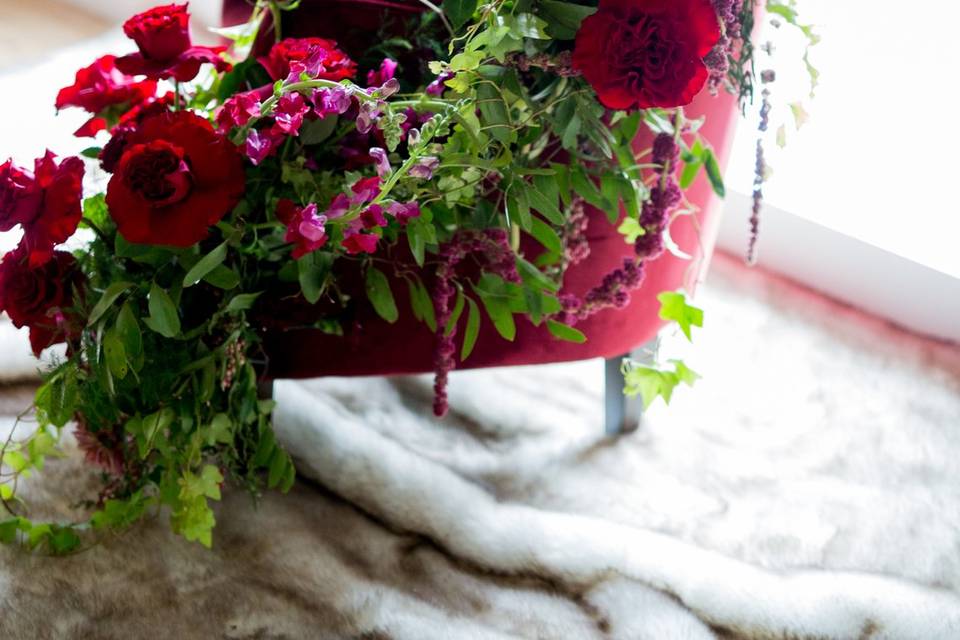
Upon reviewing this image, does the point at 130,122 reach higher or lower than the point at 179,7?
lower

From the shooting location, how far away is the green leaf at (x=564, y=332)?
41.1 inches

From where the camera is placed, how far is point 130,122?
3.22ft

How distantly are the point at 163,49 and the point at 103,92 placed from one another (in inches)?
3.5

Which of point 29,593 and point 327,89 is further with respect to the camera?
point 29,593

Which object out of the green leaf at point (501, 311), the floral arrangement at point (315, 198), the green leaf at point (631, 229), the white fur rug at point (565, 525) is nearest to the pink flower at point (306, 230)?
the floral arrangement at point (315, 198)

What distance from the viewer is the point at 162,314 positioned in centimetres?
88

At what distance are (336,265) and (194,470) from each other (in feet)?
0.93

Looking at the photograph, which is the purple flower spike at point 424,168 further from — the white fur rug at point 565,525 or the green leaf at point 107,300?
the white fur rug at point 565,525

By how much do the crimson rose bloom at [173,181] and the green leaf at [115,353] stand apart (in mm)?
103

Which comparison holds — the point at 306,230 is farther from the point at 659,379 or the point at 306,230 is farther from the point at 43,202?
the point at 659,379

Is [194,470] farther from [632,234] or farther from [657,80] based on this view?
[657,80]

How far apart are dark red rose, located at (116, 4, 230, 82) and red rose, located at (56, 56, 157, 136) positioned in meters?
0.03

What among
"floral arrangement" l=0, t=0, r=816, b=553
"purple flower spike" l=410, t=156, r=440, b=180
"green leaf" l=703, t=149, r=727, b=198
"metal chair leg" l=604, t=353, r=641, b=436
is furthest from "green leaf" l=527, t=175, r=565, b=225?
"metal chair leg" l=604, t=353, r=641, b=436

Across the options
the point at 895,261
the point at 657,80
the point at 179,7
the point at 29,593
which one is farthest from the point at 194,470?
the point at 895,261
